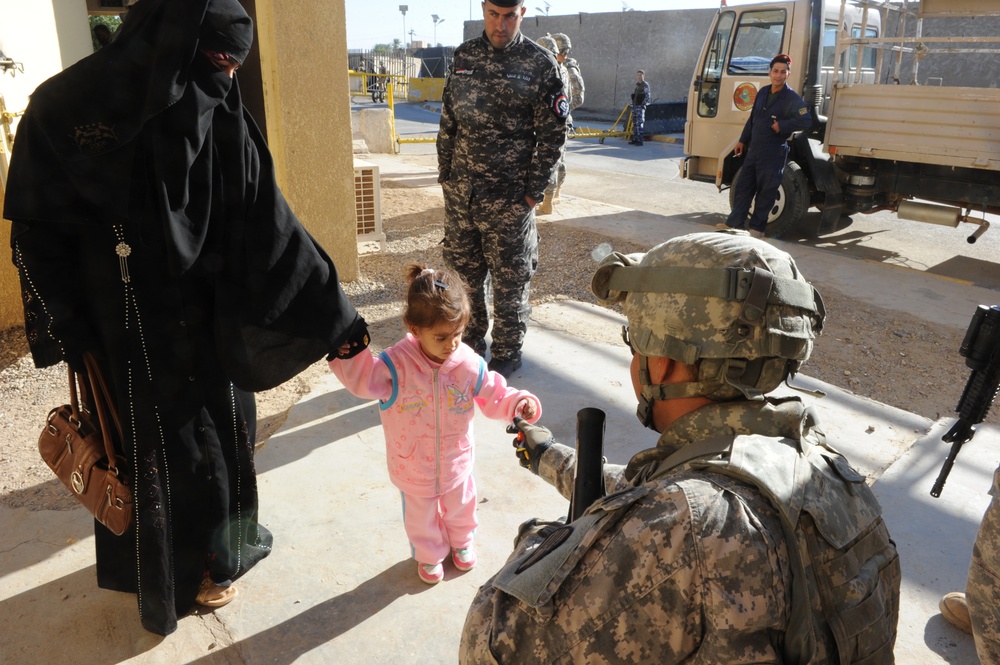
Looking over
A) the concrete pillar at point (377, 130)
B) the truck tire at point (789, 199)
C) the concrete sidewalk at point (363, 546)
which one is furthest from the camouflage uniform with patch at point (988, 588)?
the concrete pillar at point (377, 130)

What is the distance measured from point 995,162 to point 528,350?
4.93 meters

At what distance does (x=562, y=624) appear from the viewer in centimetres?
109

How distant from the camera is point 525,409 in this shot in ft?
7.75

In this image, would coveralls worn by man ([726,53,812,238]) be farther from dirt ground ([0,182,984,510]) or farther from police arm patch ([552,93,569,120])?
police arm patch ([552,93,569,120])

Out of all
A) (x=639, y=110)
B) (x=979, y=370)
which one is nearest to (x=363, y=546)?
(x=979, y=370)

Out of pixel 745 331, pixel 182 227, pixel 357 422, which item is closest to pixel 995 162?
pixel 357 422

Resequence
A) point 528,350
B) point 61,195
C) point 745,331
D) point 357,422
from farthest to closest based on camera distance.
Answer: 1. point 528,350
2. point 357,422
3. point 61,195
4. point 745,331

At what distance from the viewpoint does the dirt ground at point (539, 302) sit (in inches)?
130

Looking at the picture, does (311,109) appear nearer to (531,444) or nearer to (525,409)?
(525,409)

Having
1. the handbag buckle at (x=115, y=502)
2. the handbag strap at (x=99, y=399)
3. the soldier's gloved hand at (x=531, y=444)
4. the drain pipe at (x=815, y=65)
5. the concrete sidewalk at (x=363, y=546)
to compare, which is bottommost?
Answer: the concrete sidewalk at (x=363, y=546)

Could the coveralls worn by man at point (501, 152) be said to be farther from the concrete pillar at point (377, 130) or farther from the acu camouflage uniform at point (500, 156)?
the concrete pillar at point (377, 130)

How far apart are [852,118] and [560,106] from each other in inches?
195

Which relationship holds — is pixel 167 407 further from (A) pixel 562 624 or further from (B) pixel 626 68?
(B) pixel 626 68

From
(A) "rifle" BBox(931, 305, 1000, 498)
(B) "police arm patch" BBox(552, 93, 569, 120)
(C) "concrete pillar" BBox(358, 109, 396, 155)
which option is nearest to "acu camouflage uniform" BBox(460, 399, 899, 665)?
(A) "rifle" BBox(931, 305, 1000, 498)
